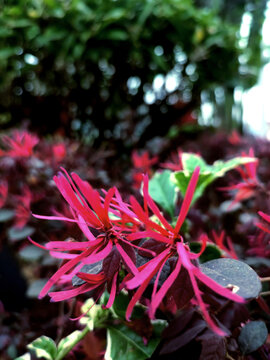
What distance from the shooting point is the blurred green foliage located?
1.46m

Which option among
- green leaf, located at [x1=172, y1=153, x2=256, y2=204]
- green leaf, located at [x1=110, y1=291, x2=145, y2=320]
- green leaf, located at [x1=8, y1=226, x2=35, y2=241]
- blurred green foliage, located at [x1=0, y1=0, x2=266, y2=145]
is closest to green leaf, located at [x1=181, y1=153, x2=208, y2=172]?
green leaf, located at [x1=172, y1=153, x2=256, y2=204]

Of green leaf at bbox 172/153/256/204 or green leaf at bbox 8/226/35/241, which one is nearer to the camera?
green leaf at bbox 172/153/256/204

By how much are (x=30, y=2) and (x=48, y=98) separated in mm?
488

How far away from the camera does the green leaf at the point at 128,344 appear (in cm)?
42

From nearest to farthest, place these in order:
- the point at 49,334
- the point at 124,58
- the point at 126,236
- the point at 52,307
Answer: the point at 126,236 → the point at 49,334 → the point at 52,307 → the point at 124,58

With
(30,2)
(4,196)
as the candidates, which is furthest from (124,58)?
(4,196)

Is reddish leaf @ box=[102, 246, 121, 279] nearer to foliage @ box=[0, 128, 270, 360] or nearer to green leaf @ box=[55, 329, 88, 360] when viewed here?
foliage @ box=[0, 128, 270, 360]

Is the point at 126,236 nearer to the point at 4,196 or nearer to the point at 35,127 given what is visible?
the point at 4,196

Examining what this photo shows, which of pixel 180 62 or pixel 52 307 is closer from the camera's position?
pixel 52 307

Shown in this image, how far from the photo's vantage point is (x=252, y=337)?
0.38 meters

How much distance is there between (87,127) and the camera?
1824mm

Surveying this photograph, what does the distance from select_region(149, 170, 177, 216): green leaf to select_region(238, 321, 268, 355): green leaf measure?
0.78 feet

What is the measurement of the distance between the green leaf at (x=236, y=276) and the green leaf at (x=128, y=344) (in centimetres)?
17

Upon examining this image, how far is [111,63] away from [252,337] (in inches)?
61.2
